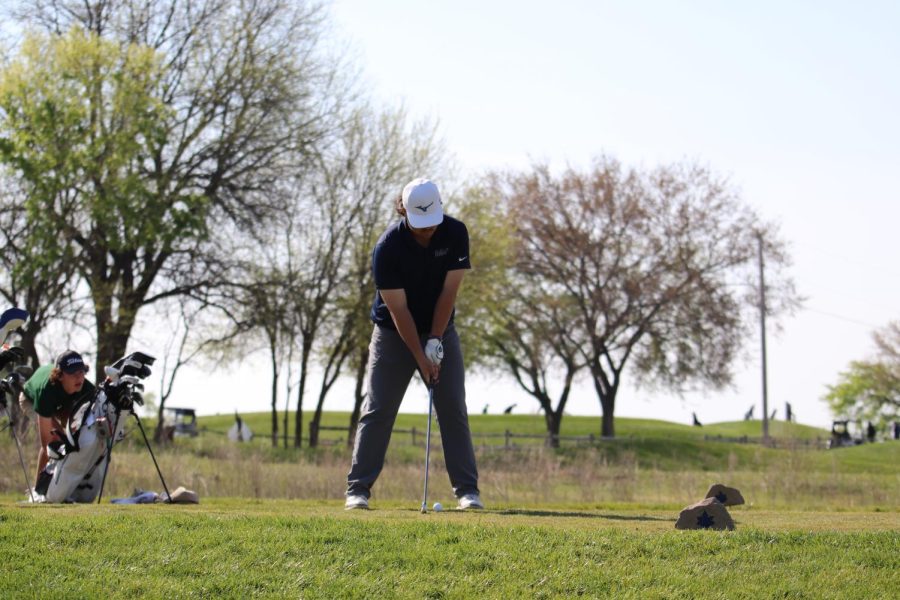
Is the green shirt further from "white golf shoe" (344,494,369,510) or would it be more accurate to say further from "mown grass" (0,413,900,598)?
"white golf shoe" (344,494,369,510)

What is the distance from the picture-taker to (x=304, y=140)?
108ft

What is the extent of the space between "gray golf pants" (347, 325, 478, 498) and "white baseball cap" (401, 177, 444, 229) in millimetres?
952

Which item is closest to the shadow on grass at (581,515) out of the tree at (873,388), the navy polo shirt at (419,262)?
the navy polo shirt at (419,262)

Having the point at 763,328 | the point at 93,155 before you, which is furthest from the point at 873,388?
the point at 93,155

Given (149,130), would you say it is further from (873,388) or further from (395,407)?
(873,388)

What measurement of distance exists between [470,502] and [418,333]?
1.27 metres

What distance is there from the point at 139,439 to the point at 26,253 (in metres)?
5.16

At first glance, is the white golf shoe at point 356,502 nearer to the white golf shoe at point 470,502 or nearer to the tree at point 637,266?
the white golf shoe at point 470,502

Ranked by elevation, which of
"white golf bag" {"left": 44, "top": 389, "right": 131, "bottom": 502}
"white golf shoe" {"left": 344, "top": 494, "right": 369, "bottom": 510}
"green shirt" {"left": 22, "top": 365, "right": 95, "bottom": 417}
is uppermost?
"green shirt" {"left": 22, "top": 365, "right": 95, "bottom": 417}

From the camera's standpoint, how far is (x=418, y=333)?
927 cm

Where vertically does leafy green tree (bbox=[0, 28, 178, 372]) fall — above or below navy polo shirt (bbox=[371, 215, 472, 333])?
above

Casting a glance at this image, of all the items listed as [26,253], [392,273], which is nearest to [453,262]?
[392,273]

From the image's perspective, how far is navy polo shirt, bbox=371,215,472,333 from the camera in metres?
8.92

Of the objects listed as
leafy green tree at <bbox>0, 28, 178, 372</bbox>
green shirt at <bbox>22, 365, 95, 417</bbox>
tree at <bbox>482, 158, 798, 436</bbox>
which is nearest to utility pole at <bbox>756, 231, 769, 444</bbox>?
tree at <bbox>482, 158, 798, 436</bbox>
